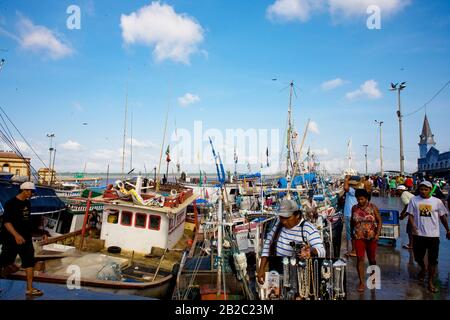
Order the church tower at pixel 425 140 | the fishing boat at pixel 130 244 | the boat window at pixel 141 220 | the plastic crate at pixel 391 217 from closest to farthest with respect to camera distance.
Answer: the plastic crate at pixel 391 217
the fishing boat at pixel 130 244
the boat window at pixel 141 220
the church tower at pixel 425 140

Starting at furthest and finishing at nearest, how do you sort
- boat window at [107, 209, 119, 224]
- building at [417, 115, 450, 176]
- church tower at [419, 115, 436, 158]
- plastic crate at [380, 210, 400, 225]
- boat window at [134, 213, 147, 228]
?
1. church tower at [419, 115, 436, 158]
2. building at [417, 115, 450, 176]
3. boat window at [107, 209, 119, 224]
4. boat window at [134, 213, 147, 228]
5. plastic crate at [380, 210, 400, 225]

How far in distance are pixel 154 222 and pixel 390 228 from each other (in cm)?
Answer: 786

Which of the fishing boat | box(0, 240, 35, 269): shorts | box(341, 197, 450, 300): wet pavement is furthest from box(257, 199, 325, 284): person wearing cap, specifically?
the fishing boat

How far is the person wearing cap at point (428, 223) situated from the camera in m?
5.52

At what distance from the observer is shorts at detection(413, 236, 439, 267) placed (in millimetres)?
5520

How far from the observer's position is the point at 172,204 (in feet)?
36.8

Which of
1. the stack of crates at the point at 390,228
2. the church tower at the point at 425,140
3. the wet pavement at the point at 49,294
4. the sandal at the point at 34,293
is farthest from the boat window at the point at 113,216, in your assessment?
the church tower at the point at 425,140

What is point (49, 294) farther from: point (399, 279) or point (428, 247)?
point (428, 247)

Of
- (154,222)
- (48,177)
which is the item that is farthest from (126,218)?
(48,177)

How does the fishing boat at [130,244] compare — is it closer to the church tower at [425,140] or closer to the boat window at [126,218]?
the boat window at [126,218]

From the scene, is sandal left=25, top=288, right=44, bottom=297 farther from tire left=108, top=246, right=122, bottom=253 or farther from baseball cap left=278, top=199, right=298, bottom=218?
tire left=108, top=246, right=122, bottom=253

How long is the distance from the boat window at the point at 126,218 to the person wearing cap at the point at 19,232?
6437mm
